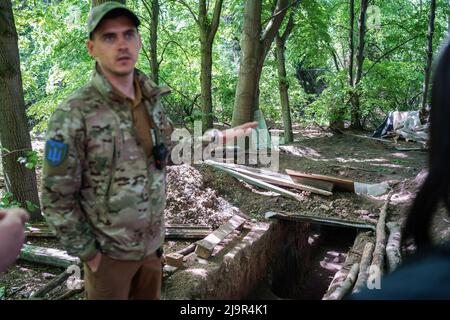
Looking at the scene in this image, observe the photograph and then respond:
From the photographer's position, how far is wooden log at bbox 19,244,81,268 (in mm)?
4742

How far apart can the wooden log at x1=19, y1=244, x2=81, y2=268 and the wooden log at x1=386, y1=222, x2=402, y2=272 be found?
381cm

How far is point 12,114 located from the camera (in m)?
5.44

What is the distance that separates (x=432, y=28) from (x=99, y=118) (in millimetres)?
13862

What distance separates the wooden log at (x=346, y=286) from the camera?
4.39m

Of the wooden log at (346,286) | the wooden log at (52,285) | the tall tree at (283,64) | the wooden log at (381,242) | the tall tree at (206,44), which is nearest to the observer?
the wooden log at (52,285)

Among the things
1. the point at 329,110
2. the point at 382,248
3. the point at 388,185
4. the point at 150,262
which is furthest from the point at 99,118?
the point at 329,110

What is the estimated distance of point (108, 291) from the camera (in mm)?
2465

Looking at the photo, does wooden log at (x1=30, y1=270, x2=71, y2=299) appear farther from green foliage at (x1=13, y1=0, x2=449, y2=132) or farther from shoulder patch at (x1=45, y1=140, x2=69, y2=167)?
green foliage at (x1=13, y1=0, x2=449, y2=132)

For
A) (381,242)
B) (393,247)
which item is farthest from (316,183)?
(393,247)

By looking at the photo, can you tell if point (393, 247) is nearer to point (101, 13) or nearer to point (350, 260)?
point (350, 260)

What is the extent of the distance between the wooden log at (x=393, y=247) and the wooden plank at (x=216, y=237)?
215 cm

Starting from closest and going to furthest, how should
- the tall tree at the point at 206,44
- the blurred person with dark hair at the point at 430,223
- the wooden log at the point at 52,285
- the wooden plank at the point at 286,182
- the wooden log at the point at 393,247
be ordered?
1. the blurred person with dark hair at the point at 430,223
2. the wooden log at the point at 52,285
3. the wooden log at the point at 393,247
4. the wooden plank at the point at 286,182
5. the tall tree at the point at 206,44

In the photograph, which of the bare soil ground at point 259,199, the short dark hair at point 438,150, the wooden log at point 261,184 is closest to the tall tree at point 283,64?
the bare soil ground at point 259,199

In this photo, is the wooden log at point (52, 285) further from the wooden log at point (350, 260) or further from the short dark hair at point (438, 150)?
the short dark hair at point (438, 150)
